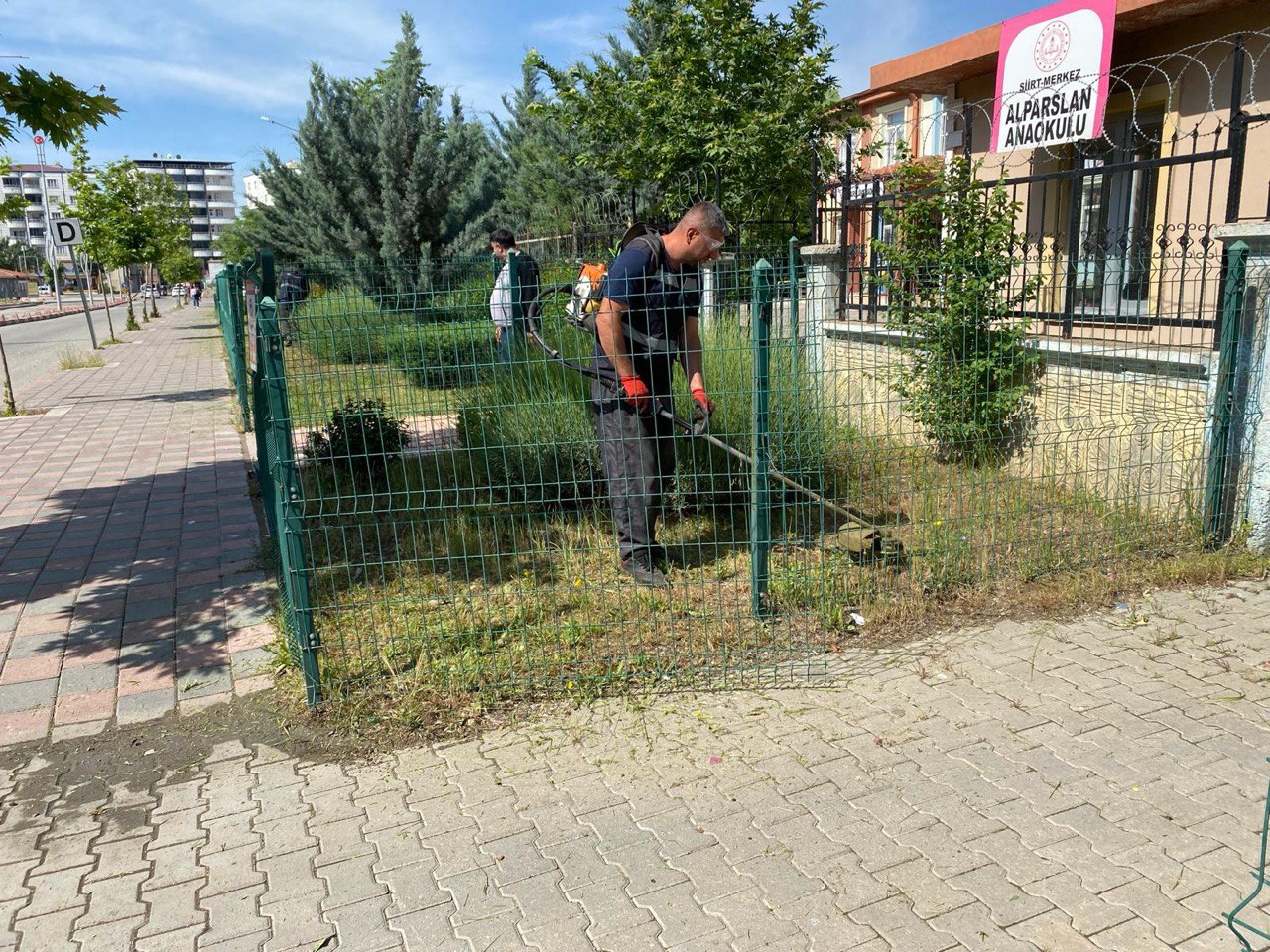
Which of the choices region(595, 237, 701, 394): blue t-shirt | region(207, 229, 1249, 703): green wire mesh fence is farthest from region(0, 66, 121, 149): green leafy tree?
region(595, 237, 701, 394): blue t-shirt

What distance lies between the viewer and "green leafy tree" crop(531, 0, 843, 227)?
10336 millimetres

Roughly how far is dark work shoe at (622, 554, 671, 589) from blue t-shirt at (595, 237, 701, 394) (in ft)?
2.94

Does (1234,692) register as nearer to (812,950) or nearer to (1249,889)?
(1249,889)

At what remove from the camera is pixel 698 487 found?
238 inches

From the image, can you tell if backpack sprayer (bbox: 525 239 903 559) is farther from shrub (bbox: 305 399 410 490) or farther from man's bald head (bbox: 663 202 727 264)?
shrub (bbox: 305 399 410 490)

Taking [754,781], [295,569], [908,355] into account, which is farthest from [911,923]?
[908,355]

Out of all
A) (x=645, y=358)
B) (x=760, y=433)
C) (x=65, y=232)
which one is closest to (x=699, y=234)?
(x=645, y=358)

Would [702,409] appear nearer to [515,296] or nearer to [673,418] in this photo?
[673,418]

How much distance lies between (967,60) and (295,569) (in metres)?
9.83

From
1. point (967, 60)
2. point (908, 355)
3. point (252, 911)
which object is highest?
point (967, 60)

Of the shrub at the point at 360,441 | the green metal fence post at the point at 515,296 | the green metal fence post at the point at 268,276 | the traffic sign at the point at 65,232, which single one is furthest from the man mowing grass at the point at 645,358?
the traffic sign at the point at 65,232

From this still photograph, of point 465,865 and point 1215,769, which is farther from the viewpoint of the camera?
point 1215,769

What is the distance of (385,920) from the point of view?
2.66 m

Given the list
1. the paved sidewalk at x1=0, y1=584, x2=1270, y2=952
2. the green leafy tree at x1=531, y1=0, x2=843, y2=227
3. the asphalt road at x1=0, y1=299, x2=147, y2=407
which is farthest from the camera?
the asphalt road at x1=0, y1=299, x2=147, y2=407
